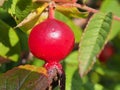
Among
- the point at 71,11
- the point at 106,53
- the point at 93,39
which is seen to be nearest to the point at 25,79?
the point at 93,39

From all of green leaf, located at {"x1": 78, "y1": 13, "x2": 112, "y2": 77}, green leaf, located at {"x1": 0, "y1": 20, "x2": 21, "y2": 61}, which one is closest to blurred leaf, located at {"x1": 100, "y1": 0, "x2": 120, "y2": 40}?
green leaf, located at {"x1": 0, "y1": 20, "x2": 21, "y2": 61}

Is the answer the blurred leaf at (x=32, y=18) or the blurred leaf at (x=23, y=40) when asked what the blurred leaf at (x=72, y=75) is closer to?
the blurred leaf at (x=23, y=40)

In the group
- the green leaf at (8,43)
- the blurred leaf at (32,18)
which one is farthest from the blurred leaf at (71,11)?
the green leaf at (8,43)

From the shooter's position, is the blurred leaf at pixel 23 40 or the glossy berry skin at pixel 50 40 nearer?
the glossy berry skin at pixel 50 40

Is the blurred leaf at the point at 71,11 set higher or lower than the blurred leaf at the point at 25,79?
higher

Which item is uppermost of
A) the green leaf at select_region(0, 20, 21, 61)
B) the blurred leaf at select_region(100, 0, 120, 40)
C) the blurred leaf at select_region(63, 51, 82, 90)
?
the green leaf at select_region(0, 20, 21, 61)

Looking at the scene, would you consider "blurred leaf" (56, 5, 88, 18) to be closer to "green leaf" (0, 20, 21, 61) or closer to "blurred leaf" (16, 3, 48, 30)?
"blurred leaf" (16, 3, 48, 30)
